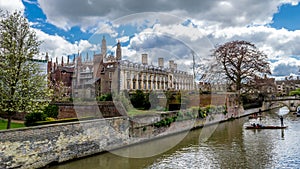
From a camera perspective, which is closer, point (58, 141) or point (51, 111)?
point (58, 141)

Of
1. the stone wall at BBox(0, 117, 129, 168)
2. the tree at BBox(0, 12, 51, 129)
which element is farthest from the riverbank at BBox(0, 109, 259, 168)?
the tree at BBox(0, 12, 51, 129)

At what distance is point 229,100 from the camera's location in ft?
93.6

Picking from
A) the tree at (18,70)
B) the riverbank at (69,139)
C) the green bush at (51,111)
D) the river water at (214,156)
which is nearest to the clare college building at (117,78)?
the green bush at (51,111)

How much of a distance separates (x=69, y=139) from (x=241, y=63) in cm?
2429

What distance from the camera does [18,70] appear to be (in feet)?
35.2

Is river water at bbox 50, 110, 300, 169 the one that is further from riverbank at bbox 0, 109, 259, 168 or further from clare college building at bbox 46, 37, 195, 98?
clare college building at bbox 46, 37, 195, 98

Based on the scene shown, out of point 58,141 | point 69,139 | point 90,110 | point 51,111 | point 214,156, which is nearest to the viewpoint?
point 58,141

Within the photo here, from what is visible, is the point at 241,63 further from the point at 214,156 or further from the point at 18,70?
the point at 18,70

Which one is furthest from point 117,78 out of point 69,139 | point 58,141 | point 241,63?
point 58,141

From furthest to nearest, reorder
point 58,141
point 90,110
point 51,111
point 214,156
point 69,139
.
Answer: point 51,111 < point 90,110 < point 214,156 < point 69,139 < point 58,141

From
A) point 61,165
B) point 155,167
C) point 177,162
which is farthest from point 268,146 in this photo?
point 61,165

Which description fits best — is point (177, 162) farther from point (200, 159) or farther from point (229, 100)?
point (229, 100)

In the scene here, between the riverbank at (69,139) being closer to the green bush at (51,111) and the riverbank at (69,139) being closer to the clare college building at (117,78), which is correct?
the green bush at (51,111)

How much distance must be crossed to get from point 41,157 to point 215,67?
2440cm
